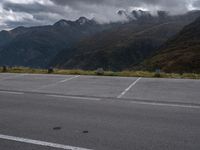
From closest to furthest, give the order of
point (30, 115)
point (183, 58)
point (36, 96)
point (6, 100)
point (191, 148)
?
point (191, 148) → point (30, 115) → point (6, 100) → point (36, 96) → point (183, 58)

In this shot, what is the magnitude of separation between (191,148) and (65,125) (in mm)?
2987

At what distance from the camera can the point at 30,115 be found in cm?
827

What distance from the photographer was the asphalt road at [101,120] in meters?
5.81

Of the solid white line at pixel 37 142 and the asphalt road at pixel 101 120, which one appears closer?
the solid white line at pixel 37 142

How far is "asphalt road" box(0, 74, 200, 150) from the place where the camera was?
229 inches

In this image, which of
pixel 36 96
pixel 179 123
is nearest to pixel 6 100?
pixel 36 96

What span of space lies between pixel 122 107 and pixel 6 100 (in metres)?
4.38

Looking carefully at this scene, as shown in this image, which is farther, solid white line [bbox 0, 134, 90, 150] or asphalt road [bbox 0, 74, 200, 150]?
asphalt road [bbox 0, 74, 200, 150]

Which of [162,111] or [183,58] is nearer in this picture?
[162,111]

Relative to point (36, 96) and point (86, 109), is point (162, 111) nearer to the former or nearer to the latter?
point (86, 109)

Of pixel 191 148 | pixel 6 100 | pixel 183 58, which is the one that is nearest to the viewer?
pixel 191 148

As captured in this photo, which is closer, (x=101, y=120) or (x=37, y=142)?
(x=37, y=142)

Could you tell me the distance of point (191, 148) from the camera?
17.8 feet

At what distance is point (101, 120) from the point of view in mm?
7535
